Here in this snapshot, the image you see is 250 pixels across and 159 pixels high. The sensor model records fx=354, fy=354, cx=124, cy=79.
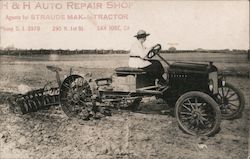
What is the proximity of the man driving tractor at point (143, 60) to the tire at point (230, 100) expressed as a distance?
73 cm

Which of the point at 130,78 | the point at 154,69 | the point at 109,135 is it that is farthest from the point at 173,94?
the point at 109,135

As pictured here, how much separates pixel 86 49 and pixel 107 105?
777mm

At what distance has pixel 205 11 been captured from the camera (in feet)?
14.0

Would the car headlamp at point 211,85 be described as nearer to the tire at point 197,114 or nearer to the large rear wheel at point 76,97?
the tire at point 197,114

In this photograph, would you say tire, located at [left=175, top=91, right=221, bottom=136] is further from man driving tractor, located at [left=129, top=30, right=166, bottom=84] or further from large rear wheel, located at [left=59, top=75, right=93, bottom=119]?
large rear wheel, located at [left=59, top=75, right=93, bottom=119]

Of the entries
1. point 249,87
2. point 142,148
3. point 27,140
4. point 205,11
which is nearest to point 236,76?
point 249,87

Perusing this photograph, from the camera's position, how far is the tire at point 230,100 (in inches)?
167

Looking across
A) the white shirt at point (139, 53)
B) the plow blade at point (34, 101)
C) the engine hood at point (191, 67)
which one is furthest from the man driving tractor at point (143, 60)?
the plow blade at point (34, 101)

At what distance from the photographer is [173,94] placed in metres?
4.31

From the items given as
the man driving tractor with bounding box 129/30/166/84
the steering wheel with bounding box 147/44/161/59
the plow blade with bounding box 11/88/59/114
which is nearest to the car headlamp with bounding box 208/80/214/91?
the man driving tractor with bounding box 129/30/166/84

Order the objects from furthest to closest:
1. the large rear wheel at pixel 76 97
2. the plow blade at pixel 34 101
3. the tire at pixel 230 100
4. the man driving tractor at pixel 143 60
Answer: the plow blade at pixel 34 101 < the large rear wheel at pixel 76 97 < the man driving tractor at pixel 143 60 < the tire at pixel 230 100

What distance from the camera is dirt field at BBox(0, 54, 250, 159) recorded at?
393 centimetres

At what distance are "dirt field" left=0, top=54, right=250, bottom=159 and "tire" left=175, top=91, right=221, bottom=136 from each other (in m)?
0.10

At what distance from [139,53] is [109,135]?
108 cm
